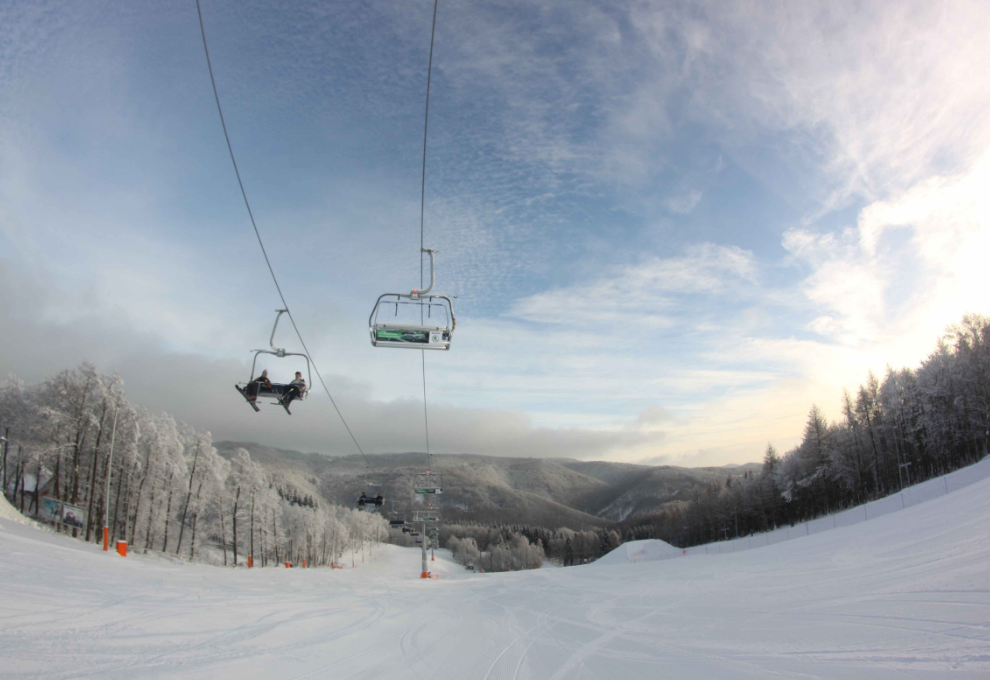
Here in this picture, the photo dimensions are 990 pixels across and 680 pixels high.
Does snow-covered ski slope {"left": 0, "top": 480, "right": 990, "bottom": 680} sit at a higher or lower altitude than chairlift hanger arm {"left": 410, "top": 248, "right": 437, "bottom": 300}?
lower

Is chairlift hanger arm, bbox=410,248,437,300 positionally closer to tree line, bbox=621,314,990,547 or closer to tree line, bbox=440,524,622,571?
tree line, bbox=621,314,990,547

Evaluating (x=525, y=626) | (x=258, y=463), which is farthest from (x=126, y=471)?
(x=525, y=626)

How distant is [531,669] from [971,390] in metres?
67.3

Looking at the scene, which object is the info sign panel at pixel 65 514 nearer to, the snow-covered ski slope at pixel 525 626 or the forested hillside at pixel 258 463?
the forested hillside at pixel 258 463

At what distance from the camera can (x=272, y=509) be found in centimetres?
5778

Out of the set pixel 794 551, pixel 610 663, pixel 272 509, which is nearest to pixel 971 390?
pixel 794 551

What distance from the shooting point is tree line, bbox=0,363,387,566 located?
3525 cm

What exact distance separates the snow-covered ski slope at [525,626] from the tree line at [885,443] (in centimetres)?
4384

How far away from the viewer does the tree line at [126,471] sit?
35250 millimetres

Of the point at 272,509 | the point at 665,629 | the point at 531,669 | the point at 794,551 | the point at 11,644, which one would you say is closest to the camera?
the point at 11,644

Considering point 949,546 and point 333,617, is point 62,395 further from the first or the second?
point 949,546

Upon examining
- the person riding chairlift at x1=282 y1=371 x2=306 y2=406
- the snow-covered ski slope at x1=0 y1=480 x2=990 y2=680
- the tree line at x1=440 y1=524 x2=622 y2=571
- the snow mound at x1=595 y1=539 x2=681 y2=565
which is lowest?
the tree line at x1=440 y1=524 x2=622 y2=571

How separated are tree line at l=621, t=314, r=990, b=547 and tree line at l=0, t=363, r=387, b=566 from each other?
69.1 meters

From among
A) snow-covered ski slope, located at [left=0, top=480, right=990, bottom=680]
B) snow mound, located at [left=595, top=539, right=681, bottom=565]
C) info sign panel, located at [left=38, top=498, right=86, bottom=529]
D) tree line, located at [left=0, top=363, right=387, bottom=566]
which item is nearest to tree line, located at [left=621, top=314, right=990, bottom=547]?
snow mound, located at [left=595, top=539, right=681, bottom=565]
